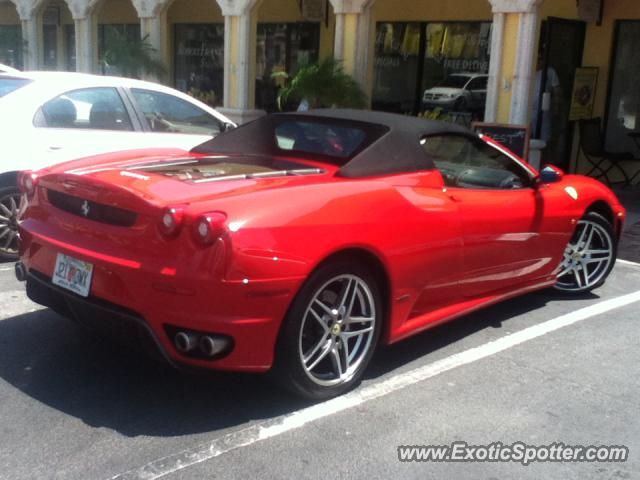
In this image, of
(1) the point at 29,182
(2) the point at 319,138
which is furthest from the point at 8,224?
(2) the point at 319,138

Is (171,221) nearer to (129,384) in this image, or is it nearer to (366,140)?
(129,384)

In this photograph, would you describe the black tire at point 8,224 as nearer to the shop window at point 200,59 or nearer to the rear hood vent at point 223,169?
the rear hood vent at point 223,169

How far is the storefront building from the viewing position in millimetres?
10344

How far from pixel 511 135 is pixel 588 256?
3935 millimetres

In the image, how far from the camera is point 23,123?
244 inches

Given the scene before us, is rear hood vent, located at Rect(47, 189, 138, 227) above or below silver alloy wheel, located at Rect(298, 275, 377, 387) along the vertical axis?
above

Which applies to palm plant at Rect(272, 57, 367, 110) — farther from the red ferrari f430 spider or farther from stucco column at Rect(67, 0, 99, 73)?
the red ferrari f430 spider

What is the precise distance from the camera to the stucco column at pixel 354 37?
11.7m

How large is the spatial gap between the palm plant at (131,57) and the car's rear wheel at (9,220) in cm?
824

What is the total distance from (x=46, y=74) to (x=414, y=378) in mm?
4303

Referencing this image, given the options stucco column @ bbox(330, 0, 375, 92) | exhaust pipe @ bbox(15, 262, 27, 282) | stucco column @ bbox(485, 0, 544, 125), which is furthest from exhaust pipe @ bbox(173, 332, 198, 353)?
stucco column @ bbox(330, 0, 375, 92)

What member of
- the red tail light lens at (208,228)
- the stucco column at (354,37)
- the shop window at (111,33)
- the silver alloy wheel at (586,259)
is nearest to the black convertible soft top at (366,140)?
the red tail light lens at (208,228)

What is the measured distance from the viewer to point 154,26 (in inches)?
579

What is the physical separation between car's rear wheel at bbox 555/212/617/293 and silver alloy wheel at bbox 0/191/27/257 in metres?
4.26
